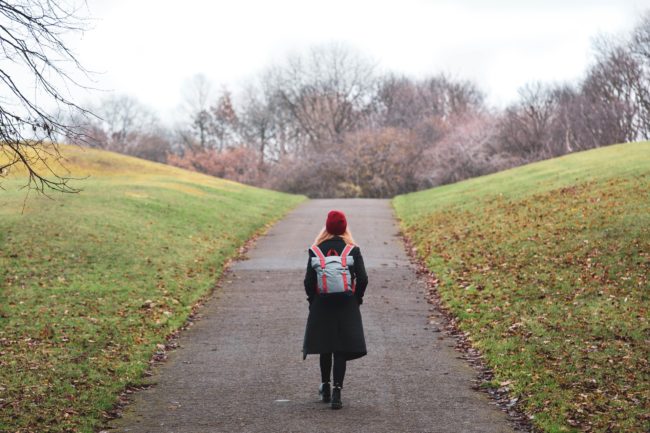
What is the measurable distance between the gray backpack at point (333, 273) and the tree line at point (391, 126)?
121ft

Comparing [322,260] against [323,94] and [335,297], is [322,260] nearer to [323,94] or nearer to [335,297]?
[335,297]

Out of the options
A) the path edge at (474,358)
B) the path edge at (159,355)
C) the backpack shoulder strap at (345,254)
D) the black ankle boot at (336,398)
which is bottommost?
the path edge at (474,358)

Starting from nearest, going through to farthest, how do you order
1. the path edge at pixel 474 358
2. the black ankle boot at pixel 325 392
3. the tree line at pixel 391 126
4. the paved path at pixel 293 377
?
1. the paved path at pixel 293 377
2. the path edge at pixel 474 358
3. the black ankle boot at pixel 325 392
4. the tree line at pixel 391 126

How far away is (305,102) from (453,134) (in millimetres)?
21298

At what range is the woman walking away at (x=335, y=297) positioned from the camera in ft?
27.4

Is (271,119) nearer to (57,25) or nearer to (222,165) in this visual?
(222,165)

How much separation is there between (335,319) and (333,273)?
547 millimetres

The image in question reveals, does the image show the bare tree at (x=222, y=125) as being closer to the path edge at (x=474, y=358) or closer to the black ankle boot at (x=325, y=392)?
the path edge at (x=474, y=358)

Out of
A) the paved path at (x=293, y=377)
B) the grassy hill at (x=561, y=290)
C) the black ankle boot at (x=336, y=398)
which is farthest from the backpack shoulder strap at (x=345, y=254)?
the grassy hill at (x=561, y=290)

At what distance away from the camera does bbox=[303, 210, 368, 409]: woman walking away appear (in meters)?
8.34

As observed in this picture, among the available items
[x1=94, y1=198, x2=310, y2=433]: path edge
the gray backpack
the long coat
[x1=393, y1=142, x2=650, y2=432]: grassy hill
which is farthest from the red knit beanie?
[x1=94, y1=198, x2=310, y2=433]: path edge

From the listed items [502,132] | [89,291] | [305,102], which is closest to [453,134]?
[502,132]

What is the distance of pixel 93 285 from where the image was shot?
51.0 ft

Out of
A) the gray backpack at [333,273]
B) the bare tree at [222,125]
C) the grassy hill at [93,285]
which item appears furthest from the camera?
the bare tree at [222,125]
